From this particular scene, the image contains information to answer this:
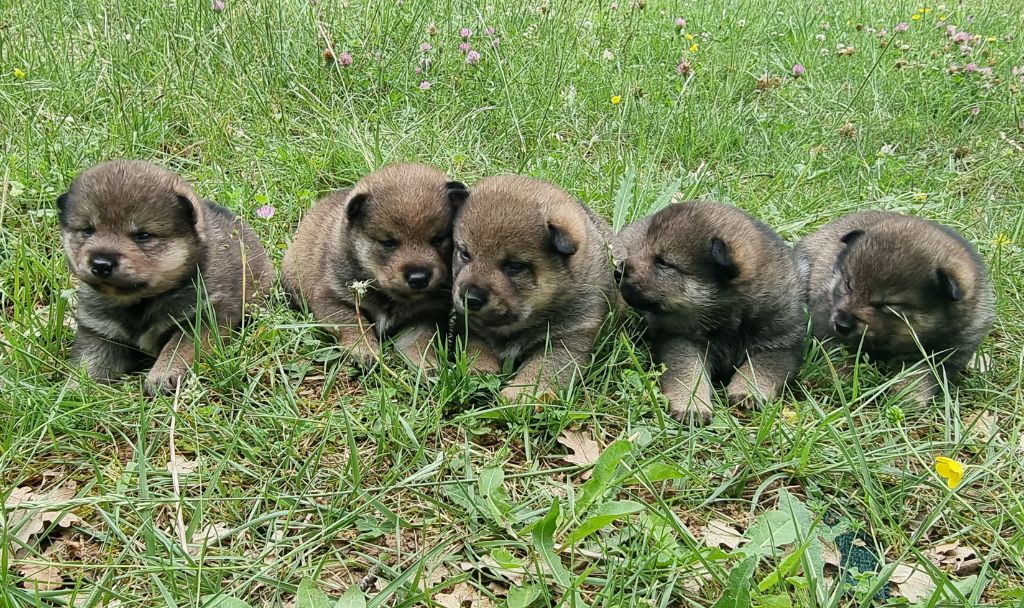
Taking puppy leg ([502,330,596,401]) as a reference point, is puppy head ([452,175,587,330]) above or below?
above

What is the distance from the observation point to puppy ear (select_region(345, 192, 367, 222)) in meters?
4.34

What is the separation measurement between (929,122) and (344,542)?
266 inches

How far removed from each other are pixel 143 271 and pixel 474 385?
5.76 ft

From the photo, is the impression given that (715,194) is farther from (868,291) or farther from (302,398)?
(302,398)

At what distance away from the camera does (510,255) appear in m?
4.05

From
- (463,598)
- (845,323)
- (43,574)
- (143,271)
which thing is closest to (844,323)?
(845,323)

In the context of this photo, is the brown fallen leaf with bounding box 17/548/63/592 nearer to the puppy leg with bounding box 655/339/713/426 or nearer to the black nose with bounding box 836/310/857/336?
the puppy leg with bounding box 655/339/713/426

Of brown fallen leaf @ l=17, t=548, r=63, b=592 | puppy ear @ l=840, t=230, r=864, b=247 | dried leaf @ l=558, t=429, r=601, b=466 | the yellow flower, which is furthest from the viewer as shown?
puppy ear @ l=840, t=230, r=864, b=247

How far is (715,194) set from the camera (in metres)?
5.95

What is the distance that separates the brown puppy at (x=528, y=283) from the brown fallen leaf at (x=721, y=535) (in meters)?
1.07

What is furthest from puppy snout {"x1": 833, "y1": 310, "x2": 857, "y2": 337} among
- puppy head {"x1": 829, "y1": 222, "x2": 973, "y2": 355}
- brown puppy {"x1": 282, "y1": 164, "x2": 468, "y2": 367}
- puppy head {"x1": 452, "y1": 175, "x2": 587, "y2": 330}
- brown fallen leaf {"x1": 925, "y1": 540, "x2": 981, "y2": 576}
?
brown puppy {"x1": 282, "y1": 164, "x2": 468, "y2": 367}

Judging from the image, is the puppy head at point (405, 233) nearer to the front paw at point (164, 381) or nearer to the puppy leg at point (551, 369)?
the puppy leg at point (551, 369)

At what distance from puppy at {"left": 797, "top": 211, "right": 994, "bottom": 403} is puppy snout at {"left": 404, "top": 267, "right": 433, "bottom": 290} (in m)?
2.24

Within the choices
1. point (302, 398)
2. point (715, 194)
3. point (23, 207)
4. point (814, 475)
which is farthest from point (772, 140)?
point (23, 207)
